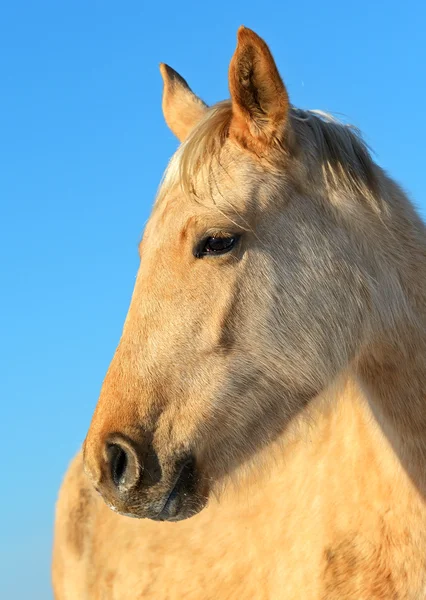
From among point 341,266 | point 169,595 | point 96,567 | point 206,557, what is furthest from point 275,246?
point 96,567

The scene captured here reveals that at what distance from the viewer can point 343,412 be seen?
4605mm

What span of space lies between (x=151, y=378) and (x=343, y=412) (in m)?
1.23

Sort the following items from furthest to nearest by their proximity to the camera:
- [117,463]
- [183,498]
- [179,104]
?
[179,104] → [183,498] → [117,463]

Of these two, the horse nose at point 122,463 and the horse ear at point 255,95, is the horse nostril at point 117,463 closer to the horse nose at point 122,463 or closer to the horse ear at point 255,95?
the horse nose at point 122,463

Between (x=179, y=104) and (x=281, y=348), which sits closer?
(x=281, y=348)

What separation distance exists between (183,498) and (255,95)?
77.3 inches

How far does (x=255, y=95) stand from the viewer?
426 cm

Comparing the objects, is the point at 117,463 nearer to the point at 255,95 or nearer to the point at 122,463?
the point at 122,463

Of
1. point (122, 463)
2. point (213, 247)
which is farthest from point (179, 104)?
point (122, 463)

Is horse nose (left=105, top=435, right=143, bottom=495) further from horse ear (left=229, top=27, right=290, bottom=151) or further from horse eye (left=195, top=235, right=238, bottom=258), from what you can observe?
horse ear (left=229, top=27, right=290, bottom=151)

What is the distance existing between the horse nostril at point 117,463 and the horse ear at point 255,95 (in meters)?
1.65

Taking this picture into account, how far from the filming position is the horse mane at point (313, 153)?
4.34 metres

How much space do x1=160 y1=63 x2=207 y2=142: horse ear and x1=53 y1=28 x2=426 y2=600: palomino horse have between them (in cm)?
75

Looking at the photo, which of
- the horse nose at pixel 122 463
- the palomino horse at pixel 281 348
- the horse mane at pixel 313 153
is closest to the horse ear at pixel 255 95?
the palomino horse at pixel 281 348
